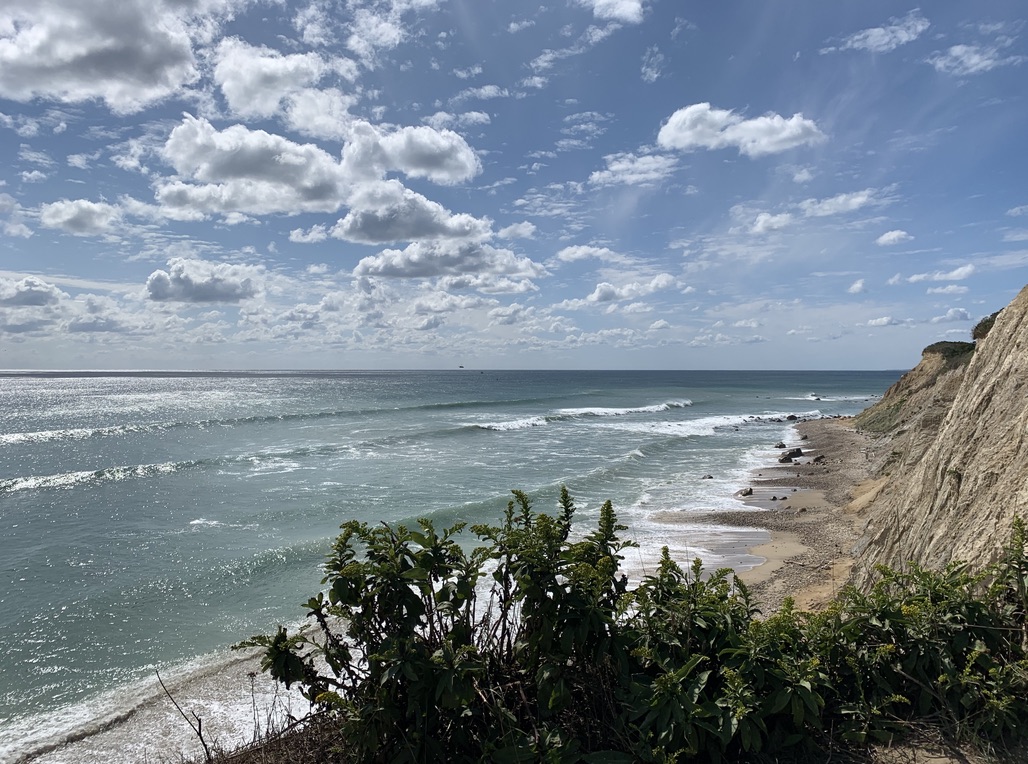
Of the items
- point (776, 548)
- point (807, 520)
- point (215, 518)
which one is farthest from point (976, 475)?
point (215, 518)

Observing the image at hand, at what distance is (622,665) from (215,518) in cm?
2196

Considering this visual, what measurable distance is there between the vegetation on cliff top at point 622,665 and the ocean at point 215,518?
4756mm

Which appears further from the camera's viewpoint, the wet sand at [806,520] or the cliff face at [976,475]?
the wet sand at [806,520]

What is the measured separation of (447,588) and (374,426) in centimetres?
4932

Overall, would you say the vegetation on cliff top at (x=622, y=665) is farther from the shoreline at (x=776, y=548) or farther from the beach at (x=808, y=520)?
the beach at (x=808, y=520)

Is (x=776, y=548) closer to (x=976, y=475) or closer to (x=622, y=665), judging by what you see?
(x=976, y=475)

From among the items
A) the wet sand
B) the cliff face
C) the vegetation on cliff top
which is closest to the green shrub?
the wet sand

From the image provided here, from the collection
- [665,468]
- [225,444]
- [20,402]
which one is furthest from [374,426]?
[20,402]

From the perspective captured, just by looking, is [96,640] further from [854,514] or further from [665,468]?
[665,468]

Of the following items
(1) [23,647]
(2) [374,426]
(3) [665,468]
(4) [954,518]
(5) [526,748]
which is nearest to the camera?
(5) [526,748]

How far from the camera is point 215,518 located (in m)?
22.3

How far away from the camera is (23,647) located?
12.1m

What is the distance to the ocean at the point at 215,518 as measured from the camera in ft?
33.8

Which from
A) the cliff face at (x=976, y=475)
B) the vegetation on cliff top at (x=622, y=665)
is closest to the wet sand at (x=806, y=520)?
the cliff face at (x=976, y=475)
